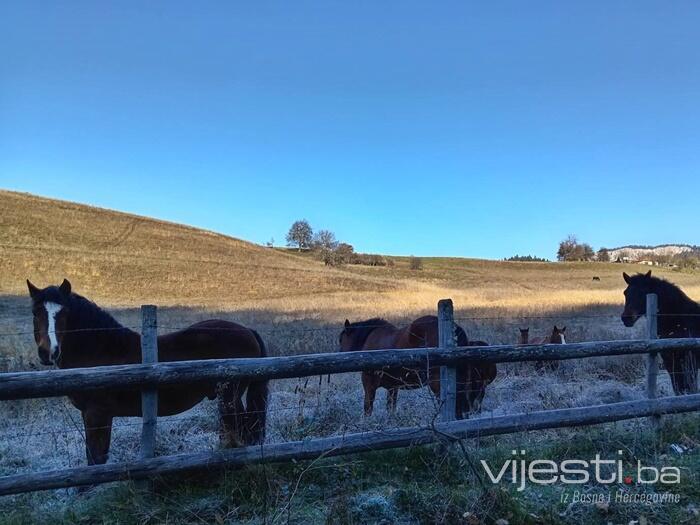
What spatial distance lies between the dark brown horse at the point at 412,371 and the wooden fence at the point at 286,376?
1071 millimetres

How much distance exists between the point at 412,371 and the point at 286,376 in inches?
90.6

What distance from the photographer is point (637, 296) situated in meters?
7.64

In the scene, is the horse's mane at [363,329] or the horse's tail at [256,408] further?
the horse's mane at [363,329]

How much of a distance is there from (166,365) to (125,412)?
4.80 feet

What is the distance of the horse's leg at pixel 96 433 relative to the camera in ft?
14.6

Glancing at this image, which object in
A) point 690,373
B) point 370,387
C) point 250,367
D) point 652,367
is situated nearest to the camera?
point 250,367

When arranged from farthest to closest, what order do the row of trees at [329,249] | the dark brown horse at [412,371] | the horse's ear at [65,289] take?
1. the row of trees at [329,249]
2. the dark brown horse at [412,371]
3. the horse's ear at [65,289]

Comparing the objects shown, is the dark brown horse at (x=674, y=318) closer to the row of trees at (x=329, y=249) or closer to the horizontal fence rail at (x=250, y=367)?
the horizontal fence rail at (x=250, y=367)

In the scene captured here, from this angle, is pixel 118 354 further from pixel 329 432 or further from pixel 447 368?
pixel 447 368

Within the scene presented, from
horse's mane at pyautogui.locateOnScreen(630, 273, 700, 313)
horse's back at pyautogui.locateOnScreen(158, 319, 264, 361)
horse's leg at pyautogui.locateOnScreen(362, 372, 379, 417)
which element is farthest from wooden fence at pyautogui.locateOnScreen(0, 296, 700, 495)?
horse's mane at pyautogui.locateOnScreen(630, 273, 700, 313)

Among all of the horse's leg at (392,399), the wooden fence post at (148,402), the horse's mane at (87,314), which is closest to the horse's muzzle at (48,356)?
the horse's mane at (87,314)

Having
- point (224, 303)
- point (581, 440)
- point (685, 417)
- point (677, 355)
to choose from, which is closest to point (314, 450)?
point (581, 440)

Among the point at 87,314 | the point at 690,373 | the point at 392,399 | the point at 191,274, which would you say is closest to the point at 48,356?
the point at 87,314

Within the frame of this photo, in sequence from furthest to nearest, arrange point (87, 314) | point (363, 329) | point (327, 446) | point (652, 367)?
point (363, 329) < point (652, 367) < point (87, 314) < point (327, 446)
